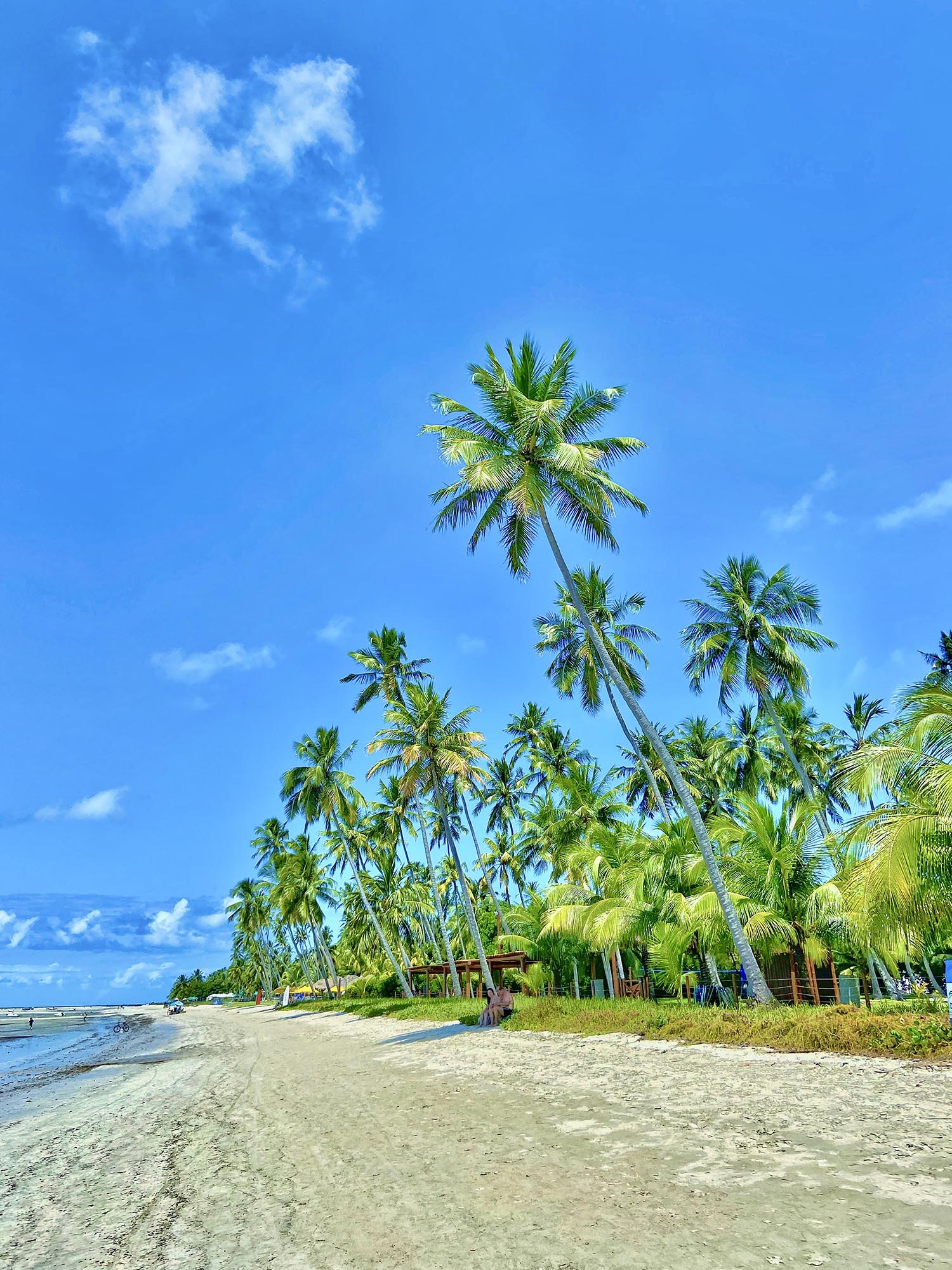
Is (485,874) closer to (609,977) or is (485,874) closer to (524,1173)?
(609,977)

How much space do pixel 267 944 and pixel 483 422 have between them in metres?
91.2

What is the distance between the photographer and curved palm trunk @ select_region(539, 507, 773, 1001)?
48.9ft

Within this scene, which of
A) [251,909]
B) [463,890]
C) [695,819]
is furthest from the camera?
[251,909]

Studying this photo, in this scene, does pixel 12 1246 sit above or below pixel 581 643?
below

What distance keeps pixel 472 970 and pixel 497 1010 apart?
41.1 ft

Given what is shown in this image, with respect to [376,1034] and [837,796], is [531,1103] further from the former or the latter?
[837,796]

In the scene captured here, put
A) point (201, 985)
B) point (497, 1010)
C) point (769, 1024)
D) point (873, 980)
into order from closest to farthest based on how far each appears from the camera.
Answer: point (769, 1024) → point (497, 1010) → point (873, 980) → point (201, 985)

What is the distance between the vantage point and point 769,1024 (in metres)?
12.8

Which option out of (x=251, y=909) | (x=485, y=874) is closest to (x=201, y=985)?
(x=251, y=909)

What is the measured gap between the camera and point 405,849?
39938 millimetres

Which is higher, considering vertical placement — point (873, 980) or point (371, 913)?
point (371, 913)

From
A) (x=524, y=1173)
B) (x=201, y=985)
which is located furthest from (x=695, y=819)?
(x=201, y=985)

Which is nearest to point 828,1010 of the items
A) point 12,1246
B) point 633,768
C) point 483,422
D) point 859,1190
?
point 859,1190

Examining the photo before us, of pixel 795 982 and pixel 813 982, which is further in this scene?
pixel 795 982
